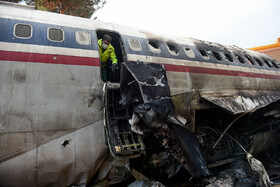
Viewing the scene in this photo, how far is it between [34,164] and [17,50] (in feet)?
7.98

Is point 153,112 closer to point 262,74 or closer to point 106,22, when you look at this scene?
point 106,22

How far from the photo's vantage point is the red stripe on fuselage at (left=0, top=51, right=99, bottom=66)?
4543 mm

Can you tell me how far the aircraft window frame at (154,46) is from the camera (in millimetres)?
6908

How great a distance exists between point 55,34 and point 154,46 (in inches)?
128

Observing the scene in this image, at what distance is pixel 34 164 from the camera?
436 centimetres

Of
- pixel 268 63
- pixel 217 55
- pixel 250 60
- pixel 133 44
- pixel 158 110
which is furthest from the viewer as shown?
pixel 268 63

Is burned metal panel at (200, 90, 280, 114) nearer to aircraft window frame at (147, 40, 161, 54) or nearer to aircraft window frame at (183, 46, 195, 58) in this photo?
aircraft window frame at (183, 46, 195, 58)

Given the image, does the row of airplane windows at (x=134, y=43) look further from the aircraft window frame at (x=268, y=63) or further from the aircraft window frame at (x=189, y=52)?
the aircraft window frame at (x=268, y=63)

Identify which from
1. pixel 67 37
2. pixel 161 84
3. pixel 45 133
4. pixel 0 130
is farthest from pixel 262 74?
pixel 0 130

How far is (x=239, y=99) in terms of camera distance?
7832 millimetres

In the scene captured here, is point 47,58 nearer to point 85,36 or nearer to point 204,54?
point 85,36

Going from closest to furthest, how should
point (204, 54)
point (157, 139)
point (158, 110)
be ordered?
point (158, 110)
point (157, 139)
point (204, 54)

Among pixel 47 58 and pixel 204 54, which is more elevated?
pixel 204 54

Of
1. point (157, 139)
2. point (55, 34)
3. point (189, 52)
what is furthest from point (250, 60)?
point (55, 34)
